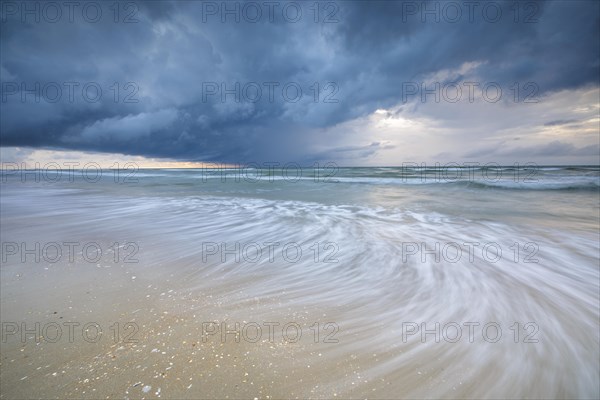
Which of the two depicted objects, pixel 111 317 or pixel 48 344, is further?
pixel 111 317

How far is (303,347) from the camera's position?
79.0 inches

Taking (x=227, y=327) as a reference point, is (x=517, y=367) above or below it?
below

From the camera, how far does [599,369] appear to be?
1914 millimetres

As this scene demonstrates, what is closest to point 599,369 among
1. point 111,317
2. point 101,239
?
point 111,317

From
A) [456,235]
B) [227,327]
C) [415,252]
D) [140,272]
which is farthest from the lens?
[456,235]

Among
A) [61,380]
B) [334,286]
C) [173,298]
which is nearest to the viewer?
[61,380]

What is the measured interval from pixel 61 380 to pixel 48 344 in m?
0.52

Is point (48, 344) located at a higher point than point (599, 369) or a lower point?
higher

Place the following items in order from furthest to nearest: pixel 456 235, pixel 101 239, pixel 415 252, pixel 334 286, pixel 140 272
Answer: pixel 456 235 → pixel 101 239 → pixel 415 252 → pixel 140 272 → pixel 334 286

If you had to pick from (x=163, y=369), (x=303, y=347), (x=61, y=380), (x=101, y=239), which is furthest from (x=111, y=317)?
(x=101, y=239)

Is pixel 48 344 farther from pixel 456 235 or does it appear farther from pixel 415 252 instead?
pixel 456 235

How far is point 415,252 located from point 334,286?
2.00 m

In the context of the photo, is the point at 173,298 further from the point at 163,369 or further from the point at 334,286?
the point at 334,286

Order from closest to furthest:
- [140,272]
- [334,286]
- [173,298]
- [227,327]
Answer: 1. [227,327]
2. [173,298]
3. [334,286]
4. [140,272]
